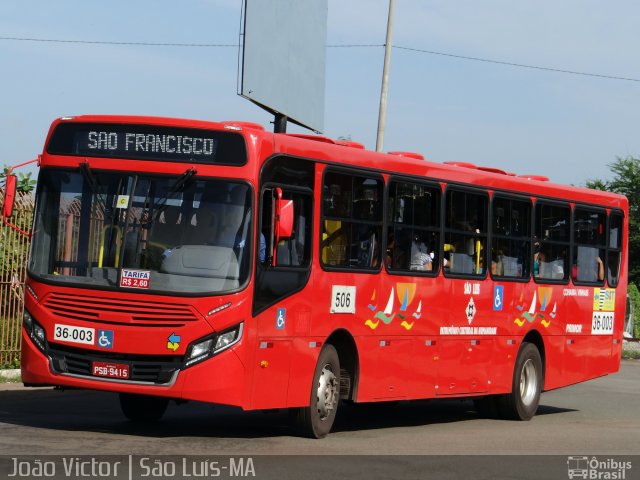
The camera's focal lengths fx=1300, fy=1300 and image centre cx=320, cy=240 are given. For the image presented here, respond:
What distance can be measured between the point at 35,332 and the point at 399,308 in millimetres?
4388

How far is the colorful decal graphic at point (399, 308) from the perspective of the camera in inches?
569

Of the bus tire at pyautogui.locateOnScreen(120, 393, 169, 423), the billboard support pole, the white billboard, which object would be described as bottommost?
the bus tire at pyautogui.locateOnScreen(120, 393, 169, 423)

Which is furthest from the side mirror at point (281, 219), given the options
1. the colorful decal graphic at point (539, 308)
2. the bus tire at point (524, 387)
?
the bus tire at point (524, 387)

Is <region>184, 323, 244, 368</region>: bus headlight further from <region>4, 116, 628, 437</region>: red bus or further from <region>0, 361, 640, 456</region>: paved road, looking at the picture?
<region>0, 361, 640, 456</region>: paved road

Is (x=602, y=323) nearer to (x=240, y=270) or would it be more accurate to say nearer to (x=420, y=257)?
(x=420, y=257)

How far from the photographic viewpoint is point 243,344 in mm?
12180

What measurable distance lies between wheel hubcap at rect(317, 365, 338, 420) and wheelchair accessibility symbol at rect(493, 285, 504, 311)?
4078 millimetres

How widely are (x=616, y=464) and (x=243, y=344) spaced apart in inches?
149

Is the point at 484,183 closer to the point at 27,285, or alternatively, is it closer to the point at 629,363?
the point at 27,285

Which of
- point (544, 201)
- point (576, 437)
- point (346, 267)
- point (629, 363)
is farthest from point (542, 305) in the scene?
point (629, 363)

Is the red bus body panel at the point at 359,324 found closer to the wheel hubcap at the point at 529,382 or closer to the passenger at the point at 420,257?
the passenger at the point at 420,257

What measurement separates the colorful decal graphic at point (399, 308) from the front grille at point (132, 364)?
9.59ft

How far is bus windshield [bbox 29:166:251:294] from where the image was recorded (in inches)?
480
